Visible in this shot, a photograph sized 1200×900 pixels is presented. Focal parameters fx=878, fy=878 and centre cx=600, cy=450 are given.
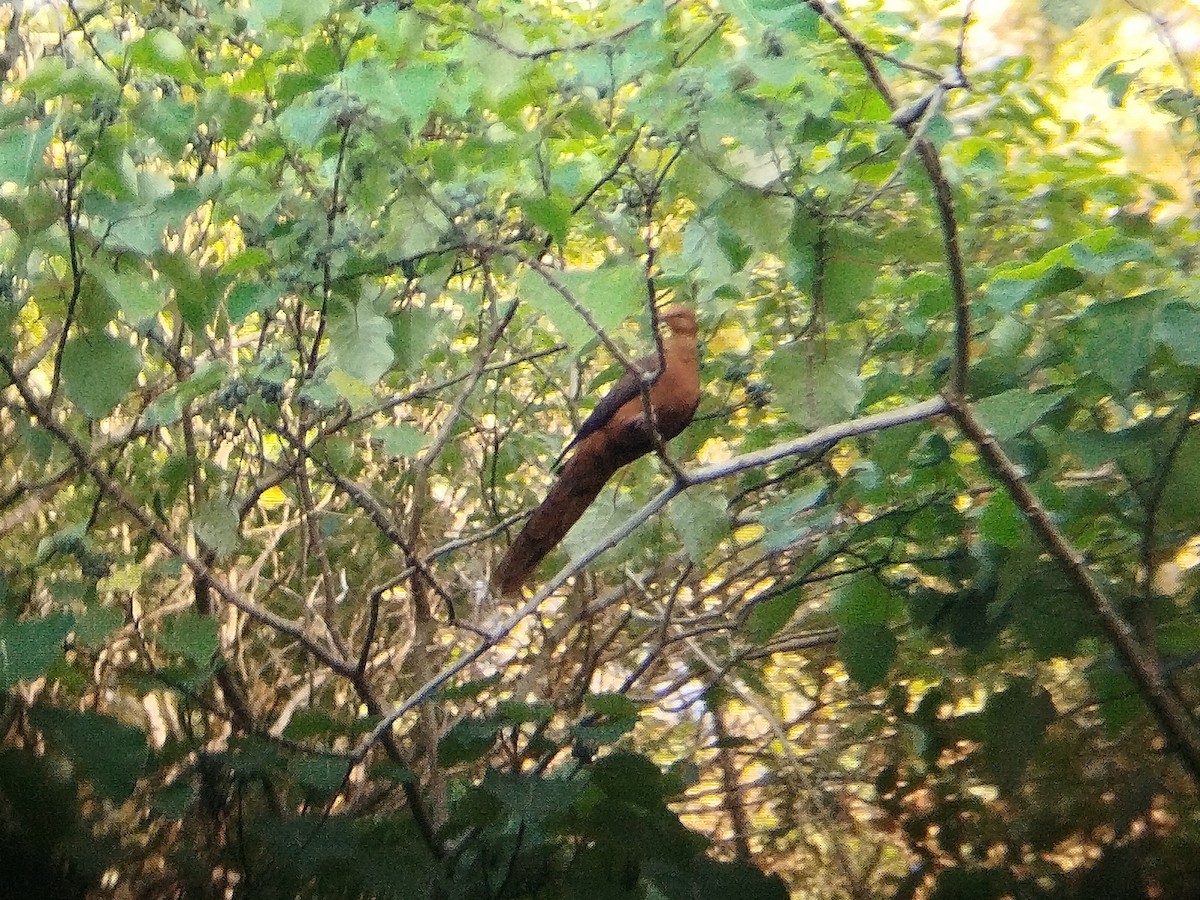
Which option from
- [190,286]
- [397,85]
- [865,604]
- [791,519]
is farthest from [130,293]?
[865,604]

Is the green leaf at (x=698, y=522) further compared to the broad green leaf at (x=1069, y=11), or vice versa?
the green leaf at (x=698, y=522)

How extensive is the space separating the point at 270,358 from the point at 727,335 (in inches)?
33.8

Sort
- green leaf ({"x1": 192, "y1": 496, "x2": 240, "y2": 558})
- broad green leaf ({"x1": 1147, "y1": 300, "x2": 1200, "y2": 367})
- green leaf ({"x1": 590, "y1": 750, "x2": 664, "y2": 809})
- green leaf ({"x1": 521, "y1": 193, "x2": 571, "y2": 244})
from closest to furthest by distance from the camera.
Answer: broad green leaf ({"x1": 1147, "y1": 300, "x2": 1200, "y2": 367}) < green leaf ({"x1": 521, "y1": 193, "x2": 571, "y2": 244}) < green leaf ({"x1": 590, "y1": 750, "x2": 664, "y2": 809}) < green leaf ({"x1": 192, "y1": 496, "x2": 240, "y2": 558})

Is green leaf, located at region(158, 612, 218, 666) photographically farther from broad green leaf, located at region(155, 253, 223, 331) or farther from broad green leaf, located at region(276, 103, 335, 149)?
broad green leaf, located at region(276, 103, 335, 149)

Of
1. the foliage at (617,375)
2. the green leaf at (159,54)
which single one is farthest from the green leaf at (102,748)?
the green leaf at (159,54)

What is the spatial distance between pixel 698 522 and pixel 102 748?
1.80 ft

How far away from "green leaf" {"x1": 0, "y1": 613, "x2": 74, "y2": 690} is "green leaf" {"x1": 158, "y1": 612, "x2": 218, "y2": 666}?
0.20 m

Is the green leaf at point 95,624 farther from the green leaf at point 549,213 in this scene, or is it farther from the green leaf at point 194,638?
the green leaf at point 549,213

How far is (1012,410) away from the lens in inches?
25.5

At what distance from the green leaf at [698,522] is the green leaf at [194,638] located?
477mm

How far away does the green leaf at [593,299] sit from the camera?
0.60 m

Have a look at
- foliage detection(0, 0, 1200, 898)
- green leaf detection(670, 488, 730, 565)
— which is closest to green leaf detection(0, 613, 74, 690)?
foliage detection(0, 0, 1200, 898)

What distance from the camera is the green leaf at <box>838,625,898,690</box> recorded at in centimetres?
88

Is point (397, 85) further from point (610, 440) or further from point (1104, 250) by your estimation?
point (1104, 250)
